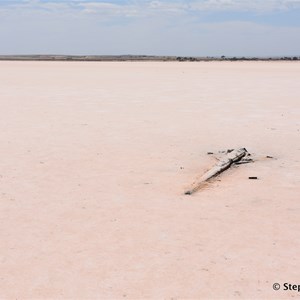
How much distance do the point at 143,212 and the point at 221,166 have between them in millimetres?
1952

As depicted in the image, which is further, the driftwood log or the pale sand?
the driftwood log

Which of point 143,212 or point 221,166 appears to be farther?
point 221,166

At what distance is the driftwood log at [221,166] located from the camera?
20.0 feet

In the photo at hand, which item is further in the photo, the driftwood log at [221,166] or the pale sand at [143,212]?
the driftwood log at [221,166]

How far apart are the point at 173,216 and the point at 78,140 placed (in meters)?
4.37

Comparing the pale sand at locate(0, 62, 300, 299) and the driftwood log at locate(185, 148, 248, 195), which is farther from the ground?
the driftwood log at locate(185, 148, 248, 195)

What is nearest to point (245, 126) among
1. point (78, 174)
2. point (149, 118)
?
point (149, 118)

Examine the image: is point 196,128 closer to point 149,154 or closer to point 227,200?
point 149,154

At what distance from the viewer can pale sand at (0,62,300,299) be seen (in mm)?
3744

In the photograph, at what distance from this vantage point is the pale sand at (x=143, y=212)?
147 inches

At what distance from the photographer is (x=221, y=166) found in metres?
6.83

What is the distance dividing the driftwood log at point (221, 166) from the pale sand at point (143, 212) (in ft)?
0.41

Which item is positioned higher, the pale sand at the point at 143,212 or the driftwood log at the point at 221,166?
the driftwood log at the point at 221,166

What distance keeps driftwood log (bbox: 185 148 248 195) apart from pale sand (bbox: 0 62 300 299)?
0.41ft
